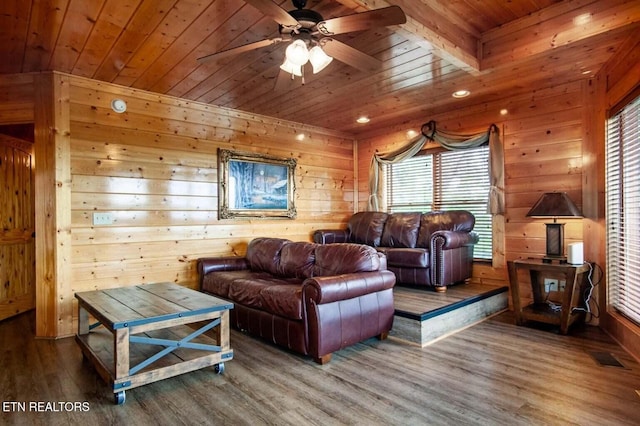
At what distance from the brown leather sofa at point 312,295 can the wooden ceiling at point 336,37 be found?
1.66 metres

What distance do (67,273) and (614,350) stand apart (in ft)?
16.1

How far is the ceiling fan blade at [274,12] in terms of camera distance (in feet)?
6.13

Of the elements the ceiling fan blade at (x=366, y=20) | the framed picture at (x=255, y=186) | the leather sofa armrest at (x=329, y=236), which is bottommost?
the leather sofa armrest at (x=329, y=236)

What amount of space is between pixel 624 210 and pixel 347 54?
2.82 m

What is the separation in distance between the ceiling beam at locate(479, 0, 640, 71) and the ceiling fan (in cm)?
135

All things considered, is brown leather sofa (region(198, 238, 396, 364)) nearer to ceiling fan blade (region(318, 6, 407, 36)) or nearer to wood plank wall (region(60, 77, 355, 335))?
wood plank wall (region(60, 77, 355, 335))

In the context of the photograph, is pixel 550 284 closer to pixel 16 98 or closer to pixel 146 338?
pixel 146 338

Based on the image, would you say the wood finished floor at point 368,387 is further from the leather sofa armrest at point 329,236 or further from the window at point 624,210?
the leather sofa armrest at point 329,236

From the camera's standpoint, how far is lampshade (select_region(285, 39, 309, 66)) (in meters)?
2.22

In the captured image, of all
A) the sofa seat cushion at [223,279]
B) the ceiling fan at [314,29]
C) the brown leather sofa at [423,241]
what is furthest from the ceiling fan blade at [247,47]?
the brown leather sofa at [423,241]

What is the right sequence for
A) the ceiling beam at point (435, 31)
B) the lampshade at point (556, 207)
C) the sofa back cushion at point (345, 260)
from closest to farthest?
1. the ceiling beam at point (435, 31)
2. the sofa back cushion at point (345, 260)
3. the lampshade at point (556, 207)

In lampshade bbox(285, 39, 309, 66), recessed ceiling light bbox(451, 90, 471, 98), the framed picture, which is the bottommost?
the framed picture

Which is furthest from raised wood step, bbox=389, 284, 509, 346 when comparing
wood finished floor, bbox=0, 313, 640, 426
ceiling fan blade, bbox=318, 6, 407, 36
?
ceiling fan blade, bbox=318, 6, 407, 36

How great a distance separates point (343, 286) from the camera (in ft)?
9.39
